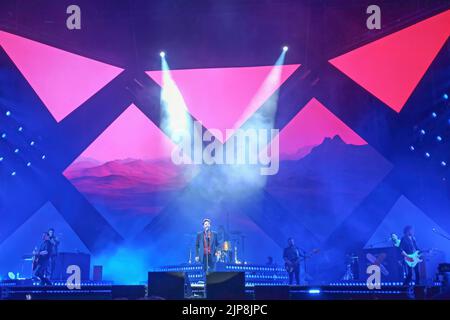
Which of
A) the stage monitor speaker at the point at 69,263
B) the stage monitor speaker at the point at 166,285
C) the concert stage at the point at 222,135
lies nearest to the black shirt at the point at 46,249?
the concert stage at the point at 222,135

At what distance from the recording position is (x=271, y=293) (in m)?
4.43

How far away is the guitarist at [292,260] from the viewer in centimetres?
931

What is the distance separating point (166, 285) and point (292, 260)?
5430mm

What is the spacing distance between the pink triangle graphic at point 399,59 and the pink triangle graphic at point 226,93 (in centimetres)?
139

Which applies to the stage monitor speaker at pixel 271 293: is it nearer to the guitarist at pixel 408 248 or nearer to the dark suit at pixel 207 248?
the dark suit at pixel 207 248

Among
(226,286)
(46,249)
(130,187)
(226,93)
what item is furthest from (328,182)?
(226,286)

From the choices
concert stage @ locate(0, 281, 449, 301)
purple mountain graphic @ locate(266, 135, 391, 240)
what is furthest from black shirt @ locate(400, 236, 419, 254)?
concert stage @ locate(0, 281, 449, 301)

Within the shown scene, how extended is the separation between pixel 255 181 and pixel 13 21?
5.97 m

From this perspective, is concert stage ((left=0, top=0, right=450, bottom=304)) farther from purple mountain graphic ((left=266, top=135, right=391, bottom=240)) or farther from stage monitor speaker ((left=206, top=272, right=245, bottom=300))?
stage monitor speaker ((left=206, top=272, right=245, bottom=300))

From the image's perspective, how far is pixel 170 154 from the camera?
9.90 meters

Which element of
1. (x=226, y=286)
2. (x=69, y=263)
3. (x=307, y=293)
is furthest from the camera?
(x=69, y=263)

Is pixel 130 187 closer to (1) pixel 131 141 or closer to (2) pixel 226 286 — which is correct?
(1) pixel 131 141

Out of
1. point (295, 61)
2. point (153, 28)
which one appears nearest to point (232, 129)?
point (295, 61)

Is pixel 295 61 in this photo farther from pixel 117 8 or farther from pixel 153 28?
pixel 117 8
